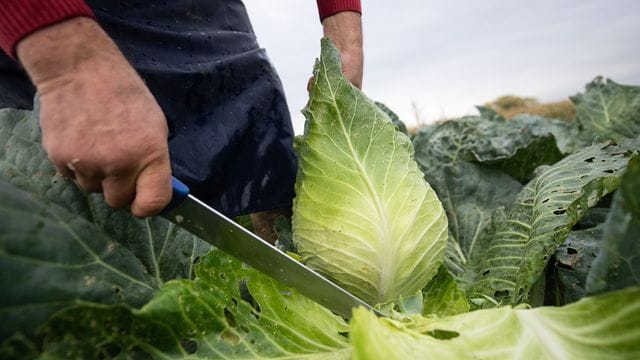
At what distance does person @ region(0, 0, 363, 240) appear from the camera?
84cm

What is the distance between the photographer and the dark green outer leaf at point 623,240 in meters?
0.73

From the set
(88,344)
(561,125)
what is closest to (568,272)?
(88,344)

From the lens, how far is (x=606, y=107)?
2727mm

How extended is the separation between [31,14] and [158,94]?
83cm

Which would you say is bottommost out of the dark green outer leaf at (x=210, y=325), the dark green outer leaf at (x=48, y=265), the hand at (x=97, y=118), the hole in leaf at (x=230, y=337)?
the hole in leaf at (x=230, y=337)

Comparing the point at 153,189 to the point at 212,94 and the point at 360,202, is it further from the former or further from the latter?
the point at 212,94

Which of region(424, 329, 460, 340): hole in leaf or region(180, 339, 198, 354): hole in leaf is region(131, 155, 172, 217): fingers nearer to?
region(180, 339, 198, 354): hole in leaf

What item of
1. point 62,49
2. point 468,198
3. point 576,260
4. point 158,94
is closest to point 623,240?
point 576,260

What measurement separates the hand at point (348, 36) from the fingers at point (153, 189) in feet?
4.09

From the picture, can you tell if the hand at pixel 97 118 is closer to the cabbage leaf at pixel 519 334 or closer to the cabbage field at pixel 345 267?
the cabbage field at pixel 345 267

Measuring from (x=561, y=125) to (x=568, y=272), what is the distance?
236 cm

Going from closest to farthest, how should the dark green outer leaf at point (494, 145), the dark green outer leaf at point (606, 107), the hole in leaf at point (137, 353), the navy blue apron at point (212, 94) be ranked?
the hole in leaf at point (137, 353), the navy blue apron at point (212, 94), the dark green outer leaf at point (494, 145), the dark green outer leaf at point (606, 107)

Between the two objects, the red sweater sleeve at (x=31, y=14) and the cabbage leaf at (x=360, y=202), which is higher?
the red sweater sleeve at (x=31, y=14)

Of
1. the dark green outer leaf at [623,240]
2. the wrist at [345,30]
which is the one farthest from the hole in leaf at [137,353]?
the wrist at [345,30]
